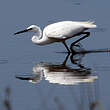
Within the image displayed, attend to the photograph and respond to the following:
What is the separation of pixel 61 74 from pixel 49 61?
1.33m

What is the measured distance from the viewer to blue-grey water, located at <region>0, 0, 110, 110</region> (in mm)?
9484

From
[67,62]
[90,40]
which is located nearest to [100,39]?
[90,40]

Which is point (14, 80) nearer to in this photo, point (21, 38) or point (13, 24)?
point (21, 38)

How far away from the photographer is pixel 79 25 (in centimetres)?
1380

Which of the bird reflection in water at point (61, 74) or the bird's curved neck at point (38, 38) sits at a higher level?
the bird's curved neck at point (38, 38)

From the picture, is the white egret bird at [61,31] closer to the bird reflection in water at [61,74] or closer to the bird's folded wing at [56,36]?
the bird's folded wing at [56,36]

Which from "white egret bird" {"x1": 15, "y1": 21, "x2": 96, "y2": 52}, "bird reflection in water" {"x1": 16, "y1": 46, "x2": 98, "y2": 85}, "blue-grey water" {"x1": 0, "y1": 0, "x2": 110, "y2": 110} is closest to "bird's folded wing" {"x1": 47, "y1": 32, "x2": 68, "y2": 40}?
"white egret bird" {"x1": 15, "y1": 21, "x2": 96, "y2": 52}

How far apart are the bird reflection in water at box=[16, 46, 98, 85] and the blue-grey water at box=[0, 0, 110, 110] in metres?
0.02

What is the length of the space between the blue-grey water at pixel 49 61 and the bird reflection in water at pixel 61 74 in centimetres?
2

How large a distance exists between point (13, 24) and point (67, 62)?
3.12 meters

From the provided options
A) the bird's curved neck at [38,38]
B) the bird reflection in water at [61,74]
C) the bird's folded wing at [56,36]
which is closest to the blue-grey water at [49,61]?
the bird reflection in water at [61,74]

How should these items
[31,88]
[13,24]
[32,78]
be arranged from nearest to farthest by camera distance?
[31,88] < [32,78] < [13,24]

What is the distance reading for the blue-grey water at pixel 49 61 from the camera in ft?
31.1

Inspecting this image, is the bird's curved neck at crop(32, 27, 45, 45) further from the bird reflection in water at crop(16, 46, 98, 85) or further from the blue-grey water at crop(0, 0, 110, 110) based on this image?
the bird reflection in water at crop(16, 46, 98, 85)
